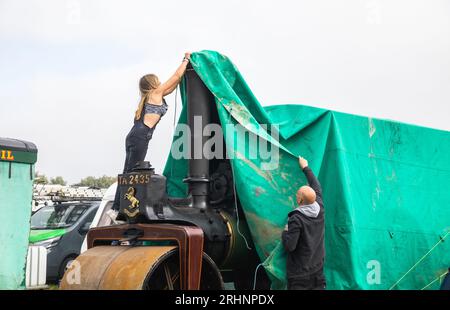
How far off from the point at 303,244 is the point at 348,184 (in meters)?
1.01

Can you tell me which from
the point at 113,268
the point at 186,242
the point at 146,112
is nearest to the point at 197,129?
the point at 146,112

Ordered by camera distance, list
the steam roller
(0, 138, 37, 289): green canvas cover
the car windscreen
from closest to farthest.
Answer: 1. the steam roller
2. (0, 138, 37, 289): green canvas cover
3. the car windscreen

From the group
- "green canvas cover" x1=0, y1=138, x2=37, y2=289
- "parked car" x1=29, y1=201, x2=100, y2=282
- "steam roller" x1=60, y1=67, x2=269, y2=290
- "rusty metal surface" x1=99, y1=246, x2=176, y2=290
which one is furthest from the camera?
"parked car" x1=29, y1=201, x2=100, y2=282

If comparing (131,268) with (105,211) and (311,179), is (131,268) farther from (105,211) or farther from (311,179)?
(105,211)

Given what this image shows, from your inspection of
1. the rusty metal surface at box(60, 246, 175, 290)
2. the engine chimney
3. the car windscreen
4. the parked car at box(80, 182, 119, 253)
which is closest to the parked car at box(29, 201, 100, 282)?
the car windscreen

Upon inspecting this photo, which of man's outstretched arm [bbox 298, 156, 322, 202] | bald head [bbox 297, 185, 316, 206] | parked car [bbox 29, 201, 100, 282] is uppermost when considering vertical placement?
man's outstretched arm [bbox 298, 156, 322, 202]

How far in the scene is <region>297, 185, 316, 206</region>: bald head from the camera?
5.96 m

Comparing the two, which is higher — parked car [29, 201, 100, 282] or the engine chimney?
the engine chimney

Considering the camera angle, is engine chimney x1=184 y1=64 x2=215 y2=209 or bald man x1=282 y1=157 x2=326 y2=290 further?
engine chimney x1=184 y1=64 x2=215 y2=209

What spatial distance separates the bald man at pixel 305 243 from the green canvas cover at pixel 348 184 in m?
0.27

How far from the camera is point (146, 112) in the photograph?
6.50 m

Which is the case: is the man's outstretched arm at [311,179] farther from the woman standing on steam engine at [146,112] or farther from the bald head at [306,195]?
the woman standing on steam engine at [146,112]

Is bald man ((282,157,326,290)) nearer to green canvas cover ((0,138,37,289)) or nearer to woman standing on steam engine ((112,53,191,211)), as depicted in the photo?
woman standing on steam engine ((112,53,191,211))

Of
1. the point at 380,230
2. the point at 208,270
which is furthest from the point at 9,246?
the point at 380,230
